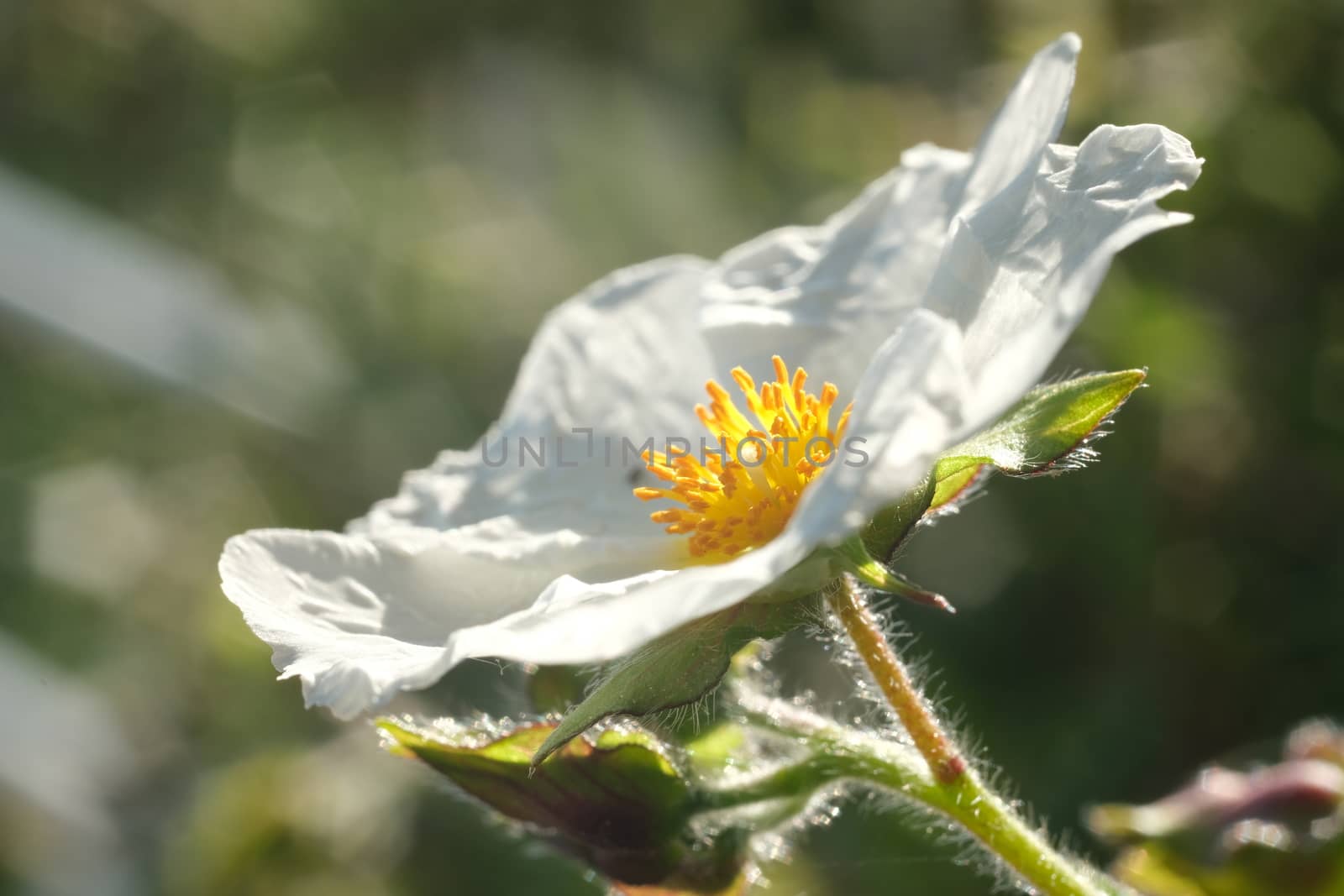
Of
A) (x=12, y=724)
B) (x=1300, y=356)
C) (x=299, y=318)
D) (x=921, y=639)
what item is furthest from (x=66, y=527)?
(x=1300, y=356)

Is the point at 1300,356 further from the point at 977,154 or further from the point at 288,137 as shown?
the point at 288,137

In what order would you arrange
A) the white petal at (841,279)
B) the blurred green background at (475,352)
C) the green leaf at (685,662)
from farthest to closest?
the blurred green background at (475,352) → the white petal at (841,279) → the green leaf at (685,662)

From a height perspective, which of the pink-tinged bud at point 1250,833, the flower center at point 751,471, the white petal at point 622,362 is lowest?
the pink-tinged bud at point 1250,833

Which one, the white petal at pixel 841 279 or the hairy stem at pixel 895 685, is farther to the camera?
the white petal at pixel 841 279

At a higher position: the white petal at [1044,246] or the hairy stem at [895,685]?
the white petal at [1044,246]

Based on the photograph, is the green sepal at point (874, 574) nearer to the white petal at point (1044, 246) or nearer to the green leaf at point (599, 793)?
the white petal at point (1044, 246)

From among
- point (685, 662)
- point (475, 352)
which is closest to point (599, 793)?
point (685, 662)

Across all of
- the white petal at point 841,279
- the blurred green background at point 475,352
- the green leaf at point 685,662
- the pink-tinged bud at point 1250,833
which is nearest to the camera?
the green leaf at point 685,662

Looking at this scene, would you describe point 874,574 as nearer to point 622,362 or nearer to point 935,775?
point 935,775

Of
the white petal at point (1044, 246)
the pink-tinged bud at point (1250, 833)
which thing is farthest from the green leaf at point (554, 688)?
the pink-tinged bud at point (1250, 833)
